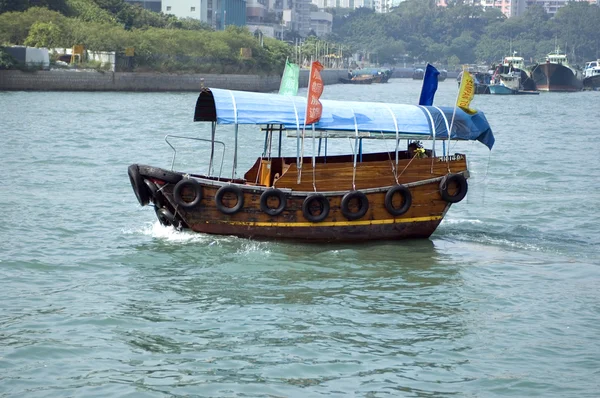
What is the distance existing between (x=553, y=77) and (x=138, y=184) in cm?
7781

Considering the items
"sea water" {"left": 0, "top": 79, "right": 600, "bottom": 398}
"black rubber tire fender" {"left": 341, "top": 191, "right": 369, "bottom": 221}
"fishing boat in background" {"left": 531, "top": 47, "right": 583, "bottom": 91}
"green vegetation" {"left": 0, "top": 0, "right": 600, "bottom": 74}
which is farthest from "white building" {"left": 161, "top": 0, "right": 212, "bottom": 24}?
"black rubber tire fender" {"left": 341, "top": 191, "right": 369, "bottom": 221}

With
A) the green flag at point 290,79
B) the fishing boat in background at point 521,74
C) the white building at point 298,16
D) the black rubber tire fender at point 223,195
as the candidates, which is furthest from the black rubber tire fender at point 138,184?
the white building at point 298,16

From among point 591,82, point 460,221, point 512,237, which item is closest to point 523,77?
point 591,82

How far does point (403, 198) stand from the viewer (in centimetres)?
1543

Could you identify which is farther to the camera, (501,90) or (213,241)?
(501,90)

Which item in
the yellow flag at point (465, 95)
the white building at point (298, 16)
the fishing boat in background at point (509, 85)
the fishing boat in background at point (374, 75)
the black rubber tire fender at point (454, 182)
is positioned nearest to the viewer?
the black rubber tire fender at point (454, 182)

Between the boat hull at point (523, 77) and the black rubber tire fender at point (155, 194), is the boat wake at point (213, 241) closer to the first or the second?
the black rubber tire fender at point (155, 194)

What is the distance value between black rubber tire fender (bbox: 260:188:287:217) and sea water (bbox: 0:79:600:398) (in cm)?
55

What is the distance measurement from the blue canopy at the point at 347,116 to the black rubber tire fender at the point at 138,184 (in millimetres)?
1337

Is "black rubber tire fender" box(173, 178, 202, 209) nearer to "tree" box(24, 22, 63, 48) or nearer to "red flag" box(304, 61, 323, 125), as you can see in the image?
"red flag" box(304, 61, 323, 125)

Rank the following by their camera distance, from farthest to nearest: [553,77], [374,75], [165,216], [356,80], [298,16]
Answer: [298,16]
[374,75]
[356,80]
[553,77]
[165,216]

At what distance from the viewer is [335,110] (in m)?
15.6

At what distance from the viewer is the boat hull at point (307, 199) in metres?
15.0

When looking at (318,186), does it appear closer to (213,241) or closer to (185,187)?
(213,241)
